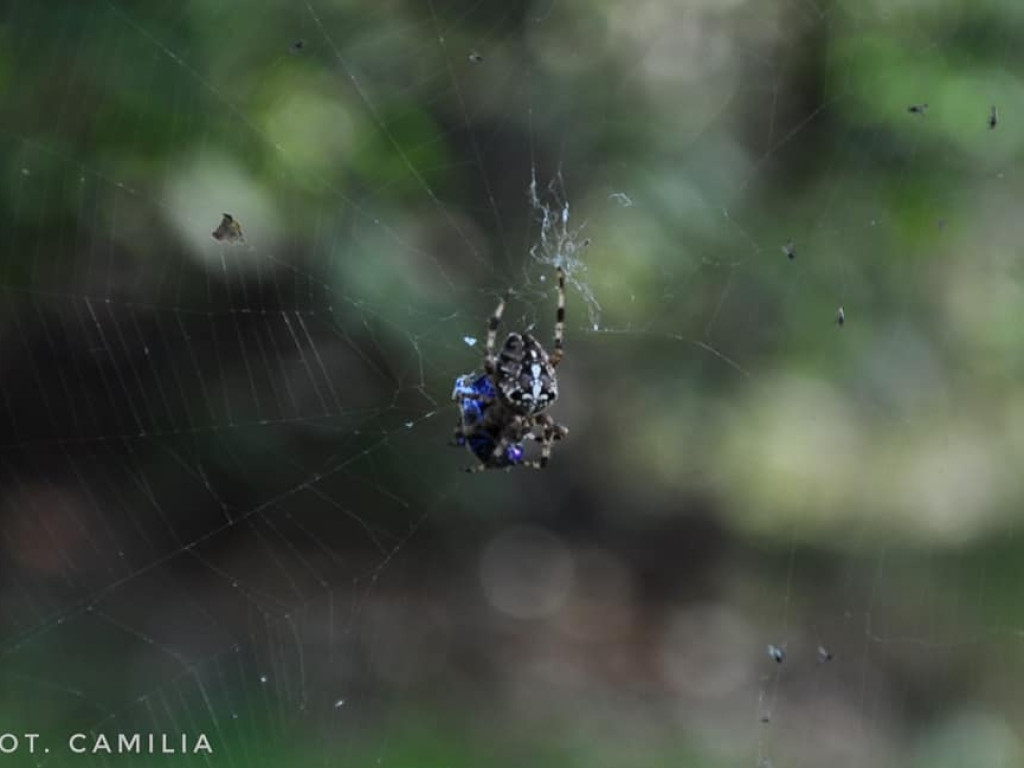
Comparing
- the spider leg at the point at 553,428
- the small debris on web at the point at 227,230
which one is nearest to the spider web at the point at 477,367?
the small debris on web at the point at 227,230

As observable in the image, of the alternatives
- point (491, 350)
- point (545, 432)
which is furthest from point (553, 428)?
point (491, 350)

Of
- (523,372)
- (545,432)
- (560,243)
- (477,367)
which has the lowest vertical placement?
(545,432)

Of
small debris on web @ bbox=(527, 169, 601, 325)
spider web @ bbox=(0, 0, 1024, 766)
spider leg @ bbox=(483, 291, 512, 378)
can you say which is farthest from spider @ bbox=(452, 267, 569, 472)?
spider web @ bbox=(0, 0, 1024, 766)

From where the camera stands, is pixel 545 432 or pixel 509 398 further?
pixel 545 432

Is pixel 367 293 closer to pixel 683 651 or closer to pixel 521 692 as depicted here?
pixel 521 692

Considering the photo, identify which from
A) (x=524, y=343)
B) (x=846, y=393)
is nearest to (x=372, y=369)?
(x=524, y=343)

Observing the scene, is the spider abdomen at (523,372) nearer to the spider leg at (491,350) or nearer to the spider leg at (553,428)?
the spider leg at (491,350)

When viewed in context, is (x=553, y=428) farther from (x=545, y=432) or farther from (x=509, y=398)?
(x=509, y=398)
